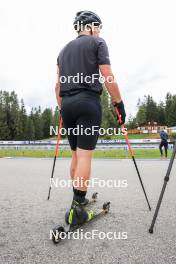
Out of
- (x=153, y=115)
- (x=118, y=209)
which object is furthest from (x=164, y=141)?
(x=153, y=115)

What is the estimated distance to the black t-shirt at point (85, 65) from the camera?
3.17 meters

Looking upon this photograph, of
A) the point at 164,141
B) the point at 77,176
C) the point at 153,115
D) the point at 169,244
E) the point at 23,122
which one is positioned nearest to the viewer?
the point at 169,244

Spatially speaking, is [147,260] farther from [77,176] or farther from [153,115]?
[153,115]

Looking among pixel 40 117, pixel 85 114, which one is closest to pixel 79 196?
pixel 85 114

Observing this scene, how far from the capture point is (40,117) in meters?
124

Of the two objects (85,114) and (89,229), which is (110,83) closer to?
(85,114)

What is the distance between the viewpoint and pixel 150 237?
268 centimetres

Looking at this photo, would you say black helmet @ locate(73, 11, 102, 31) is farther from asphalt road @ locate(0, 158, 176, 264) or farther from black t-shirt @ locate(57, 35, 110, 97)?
asphalt road @ locate(0, 158, 176, 264)

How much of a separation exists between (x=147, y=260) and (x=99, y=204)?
6.71ft

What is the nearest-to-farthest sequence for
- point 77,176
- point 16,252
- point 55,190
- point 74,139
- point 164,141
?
→ point 16,252 → point 77,176 → point 74,139 → point 55,190 → point 164,141

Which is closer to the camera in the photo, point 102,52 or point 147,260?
point 147,260

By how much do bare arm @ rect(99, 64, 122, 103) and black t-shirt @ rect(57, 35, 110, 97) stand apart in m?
0.07

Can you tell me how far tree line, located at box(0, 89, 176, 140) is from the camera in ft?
300

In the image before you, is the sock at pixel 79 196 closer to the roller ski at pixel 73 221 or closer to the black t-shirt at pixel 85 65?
the roller ski at pixel 73 221
